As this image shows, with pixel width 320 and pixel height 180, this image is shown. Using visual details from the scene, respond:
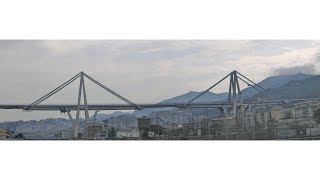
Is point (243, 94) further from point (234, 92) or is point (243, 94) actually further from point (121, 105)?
point (121, 105)

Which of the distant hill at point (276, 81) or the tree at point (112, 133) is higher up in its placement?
the distant hill at point (276, 81)

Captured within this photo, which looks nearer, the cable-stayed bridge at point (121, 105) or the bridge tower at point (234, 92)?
the bridge tower at point (234, 92)

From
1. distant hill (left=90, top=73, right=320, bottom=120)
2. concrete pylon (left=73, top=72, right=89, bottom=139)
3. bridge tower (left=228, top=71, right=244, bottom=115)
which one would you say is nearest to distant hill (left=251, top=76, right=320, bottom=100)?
distant hill (left=90, top=73, right=320, bottom=120)

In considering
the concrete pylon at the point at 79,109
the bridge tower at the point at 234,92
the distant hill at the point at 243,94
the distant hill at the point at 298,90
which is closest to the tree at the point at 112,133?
the distant hill at the point at 243,94

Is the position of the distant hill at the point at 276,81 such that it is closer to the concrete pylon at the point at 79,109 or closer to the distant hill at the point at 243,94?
the distant hill at the point at 243,94

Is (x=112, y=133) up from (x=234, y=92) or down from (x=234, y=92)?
down

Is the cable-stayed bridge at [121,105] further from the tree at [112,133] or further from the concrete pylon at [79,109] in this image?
the tree at [112,133]

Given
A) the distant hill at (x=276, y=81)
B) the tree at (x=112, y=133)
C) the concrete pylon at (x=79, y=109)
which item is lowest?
the tree at (x=112, y=133)

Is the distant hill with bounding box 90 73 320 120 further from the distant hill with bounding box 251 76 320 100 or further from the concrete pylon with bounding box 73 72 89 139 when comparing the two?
the concrete pylon with bounding box 73 72 89 139

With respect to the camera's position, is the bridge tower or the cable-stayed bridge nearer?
the bridge tower

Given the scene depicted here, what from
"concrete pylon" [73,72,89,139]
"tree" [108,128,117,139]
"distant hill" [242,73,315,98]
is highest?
"distant hill" [242,73,315,98]

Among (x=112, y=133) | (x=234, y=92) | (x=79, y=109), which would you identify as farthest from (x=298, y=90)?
(x=79, y=109)
